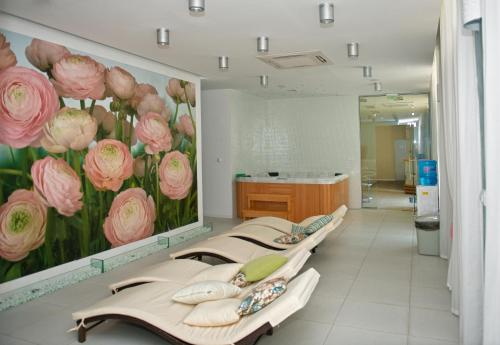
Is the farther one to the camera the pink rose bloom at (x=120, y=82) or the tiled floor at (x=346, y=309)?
the pink rose bloom at (x=120, y=82)

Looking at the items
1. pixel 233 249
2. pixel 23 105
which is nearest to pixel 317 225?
pixel 233 249

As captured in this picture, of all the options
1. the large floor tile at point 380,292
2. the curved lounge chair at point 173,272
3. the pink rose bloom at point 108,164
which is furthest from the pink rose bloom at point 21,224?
the large floor tile at point 380,292

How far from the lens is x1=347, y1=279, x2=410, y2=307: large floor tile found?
4051 mm

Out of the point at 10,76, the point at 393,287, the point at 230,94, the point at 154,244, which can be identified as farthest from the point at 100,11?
the point at 230,94

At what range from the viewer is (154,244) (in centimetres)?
637

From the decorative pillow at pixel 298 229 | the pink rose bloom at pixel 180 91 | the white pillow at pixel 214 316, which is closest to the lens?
the white pillow at pixel 214 316

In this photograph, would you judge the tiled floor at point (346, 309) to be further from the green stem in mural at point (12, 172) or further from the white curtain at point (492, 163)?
the green stem in mural at point (12, 172)

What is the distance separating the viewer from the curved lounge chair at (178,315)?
2631 millimetres

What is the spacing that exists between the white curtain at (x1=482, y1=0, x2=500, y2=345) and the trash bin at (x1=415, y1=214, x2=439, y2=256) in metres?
3.51

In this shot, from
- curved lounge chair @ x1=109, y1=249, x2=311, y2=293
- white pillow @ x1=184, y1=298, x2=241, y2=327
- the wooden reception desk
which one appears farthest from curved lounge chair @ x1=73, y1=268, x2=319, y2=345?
the wooden reception desk

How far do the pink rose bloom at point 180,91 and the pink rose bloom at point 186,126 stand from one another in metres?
0.32

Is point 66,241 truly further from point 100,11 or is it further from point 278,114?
point 278,114

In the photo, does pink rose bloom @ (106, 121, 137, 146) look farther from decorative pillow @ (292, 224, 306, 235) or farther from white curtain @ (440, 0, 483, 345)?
white curtain @ (440, 0, 483, 345)

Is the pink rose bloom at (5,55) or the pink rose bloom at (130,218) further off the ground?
the pink rose bloom at (5,55)
